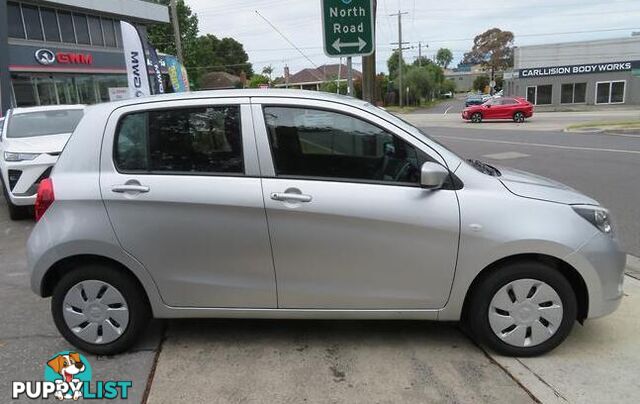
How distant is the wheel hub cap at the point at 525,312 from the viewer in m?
3.47

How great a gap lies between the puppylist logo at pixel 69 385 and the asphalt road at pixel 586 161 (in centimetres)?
525

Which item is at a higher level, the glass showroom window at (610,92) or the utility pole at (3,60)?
the utility pole at (3,60)

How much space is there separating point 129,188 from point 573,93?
168 feet

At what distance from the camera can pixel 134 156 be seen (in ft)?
11.9

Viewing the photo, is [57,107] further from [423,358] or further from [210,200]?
[423,358]

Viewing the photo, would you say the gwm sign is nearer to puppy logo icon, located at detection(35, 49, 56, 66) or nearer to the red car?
puppy logo icon, located at detection(35, 49, 56, 66)

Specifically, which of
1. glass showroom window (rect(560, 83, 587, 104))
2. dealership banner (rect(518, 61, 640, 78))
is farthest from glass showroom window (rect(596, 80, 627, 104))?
glass showroom window (rect(560, 83, 587, 104))

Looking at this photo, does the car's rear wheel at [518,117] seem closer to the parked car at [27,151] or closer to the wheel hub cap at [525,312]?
the parked car at [27,151]

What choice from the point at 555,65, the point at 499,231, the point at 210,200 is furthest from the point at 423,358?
the point at 555,65

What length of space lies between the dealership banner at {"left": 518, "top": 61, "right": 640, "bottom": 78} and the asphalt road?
29427 millimetres

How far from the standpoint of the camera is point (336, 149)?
11.8ft

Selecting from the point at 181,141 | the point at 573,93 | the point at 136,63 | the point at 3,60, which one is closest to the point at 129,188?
the point at 181,141

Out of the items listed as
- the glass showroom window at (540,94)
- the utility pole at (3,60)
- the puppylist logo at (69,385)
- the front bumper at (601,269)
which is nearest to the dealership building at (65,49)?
the utility pole at (3,60)

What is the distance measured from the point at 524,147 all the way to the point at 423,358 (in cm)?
1468
